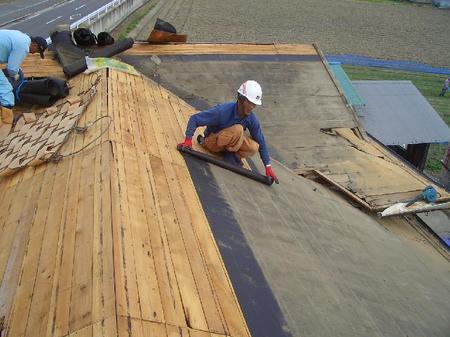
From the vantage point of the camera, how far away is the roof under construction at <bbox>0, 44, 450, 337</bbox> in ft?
10.0

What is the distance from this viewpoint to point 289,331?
352 cm

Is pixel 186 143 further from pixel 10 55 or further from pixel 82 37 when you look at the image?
pixel 82 37

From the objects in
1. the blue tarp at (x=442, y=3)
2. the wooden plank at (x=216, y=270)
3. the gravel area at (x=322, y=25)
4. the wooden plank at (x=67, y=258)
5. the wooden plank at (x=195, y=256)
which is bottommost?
the blue tarp at (x=442, y=3)

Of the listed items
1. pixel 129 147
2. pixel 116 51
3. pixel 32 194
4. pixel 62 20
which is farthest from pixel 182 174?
pixel 62 20

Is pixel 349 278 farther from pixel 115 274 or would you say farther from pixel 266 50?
pixel 266 50

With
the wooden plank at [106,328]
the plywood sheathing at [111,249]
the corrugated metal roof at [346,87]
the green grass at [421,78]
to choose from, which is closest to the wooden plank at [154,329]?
the plywood sheathing at [111,249]

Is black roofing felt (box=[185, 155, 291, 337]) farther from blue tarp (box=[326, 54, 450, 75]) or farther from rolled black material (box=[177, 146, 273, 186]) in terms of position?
blue tarp (box=[326, 54, 450, 75])

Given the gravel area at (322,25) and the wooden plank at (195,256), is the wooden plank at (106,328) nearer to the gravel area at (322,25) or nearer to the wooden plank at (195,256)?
the wooden plank at (195,256)

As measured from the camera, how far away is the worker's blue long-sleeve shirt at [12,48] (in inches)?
255

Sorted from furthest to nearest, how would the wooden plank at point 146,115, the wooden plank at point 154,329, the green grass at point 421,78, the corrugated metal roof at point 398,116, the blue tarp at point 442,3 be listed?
the blue tarp at point 442,3, the green grass at point 421,78, the corrugated metal roof at point 398,116, the wooden plank at point 146,115, the wooden plank at point 154,329

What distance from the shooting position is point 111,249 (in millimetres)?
3189

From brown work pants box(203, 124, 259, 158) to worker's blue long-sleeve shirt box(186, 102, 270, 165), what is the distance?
83 millimetres

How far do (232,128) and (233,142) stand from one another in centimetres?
20

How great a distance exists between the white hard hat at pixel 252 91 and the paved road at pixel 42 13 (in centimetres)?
2261
